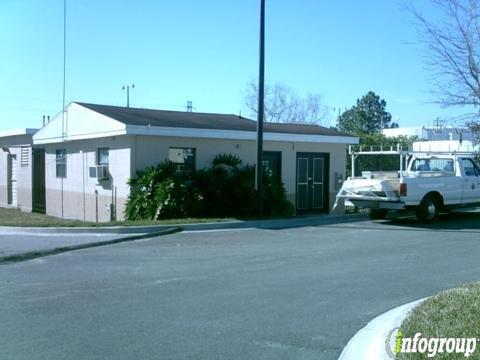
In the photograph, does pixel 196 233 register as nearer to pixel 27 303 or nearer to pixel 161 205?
pixel 161 205

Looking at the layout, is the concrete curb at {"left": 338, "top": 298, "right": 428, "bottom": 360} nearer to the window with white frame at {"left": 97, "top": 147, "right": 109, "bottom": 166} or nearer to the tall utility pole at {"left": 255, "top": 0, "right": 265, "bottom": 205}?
the tall utility pole at {"left": 255, "top": 0, "right": 265, "bottom": 205}

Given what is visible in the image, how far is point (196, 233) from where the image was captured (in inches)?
563

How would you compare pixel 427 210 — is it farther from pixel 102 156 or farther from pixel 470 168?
pixel 102 156

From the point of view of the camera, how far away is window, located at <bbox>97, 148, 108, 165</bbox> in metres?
19.3

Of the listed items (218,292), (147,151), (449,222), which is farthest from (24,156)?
(218,292)

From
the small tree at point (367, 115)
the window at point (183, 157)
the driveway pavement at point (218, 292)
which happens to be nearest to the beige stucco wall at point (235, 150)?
the window at point (183, 157)

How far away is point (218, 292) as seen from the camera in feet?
26.5

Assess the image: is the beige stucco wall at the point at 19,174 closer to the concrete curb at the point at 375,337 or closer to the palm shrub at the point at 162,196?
the palm shrub at the point at 162,196

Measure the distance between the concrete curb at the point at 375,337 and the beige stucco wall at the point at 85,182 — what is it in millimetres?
12195

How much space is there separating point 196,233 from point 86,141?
809cm

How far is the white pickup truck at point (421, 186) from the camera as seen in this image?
1633cm

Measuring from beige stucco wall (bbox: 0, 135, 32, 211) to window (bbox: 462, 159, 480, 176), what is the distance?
1744cm

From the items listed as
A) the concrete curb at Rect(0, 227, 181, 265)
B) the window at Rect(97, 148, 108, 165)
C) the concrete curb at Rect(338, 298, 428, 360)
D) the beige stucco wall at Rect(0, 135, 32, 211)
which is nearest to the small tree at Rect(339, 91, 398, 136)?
the beige stucco wall at Rect(0, 135, 32, 211)

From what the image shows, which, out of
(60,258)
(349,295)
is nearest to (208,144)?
(60,258)
